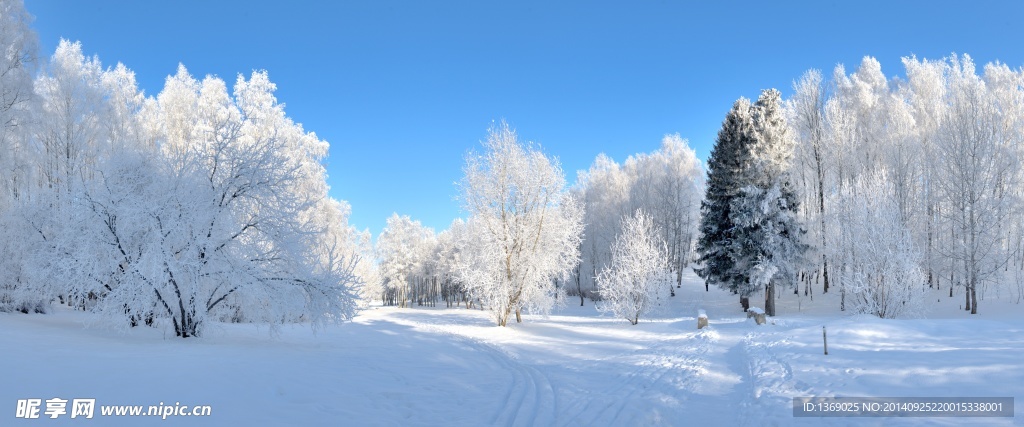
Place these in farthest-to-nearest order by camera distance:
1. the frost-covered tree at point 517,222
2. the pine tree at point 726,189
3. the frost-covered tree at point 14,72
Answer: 1. the pine tree at point 726,189
2. the frost-covered tree at point 517,222
3. the frost-covered tree at point 14,72

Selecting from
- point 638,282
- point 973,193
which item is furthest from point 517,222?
point 973,193

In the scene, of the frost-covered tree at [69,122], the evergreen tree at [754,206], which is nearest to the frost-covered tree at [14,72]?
the frost-covered tree at [69,122]

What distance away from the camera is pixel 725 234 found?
28047mm

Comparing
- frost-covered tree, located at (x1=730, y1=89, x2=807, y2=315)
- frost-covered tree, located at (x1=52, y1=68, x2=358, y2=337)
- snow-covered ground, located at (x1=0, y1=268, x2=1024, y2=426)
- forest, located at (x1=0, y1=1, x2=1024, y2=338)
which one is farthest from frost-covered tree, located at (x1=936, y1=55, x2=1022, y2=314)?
frost-covered tree, located at (x1=52, y1=68, x2=358, y2=337)

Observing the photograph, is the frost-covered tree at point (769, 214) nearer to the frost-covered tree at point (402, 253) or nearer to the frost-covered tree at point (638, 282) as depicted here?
the frost-covered tree at point (638, 282)

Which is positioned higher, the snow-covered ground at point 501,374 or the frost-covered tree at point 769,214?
the frost-covered tree at point 769,214

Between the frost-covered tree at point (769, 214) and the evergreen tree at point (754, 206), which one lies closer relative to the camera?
the frost-covered tree at point (769, 214)

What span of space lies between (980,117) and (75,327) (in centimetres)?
3614

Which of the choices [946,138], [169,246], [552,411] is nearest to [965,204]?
[946,138]

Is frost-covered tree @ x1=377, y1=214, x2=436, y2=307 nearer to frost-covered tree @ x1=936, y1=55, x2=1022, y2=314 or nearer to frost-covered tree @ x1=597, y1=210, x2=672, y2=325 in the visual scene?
frost-covered tree @ x1=597, y1=210, x2=672, y2=325

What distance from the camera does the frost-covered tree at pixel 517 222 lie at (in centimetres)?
2214

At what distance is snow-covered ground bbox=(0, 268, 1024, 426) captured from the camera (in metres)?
6.66

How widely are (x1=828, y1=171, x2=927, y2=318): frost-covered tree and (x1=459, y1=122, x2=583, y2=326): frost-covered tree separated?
37.6ft

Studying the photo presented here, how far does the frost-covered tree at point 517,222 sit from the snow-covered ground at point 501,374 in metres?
6.35
